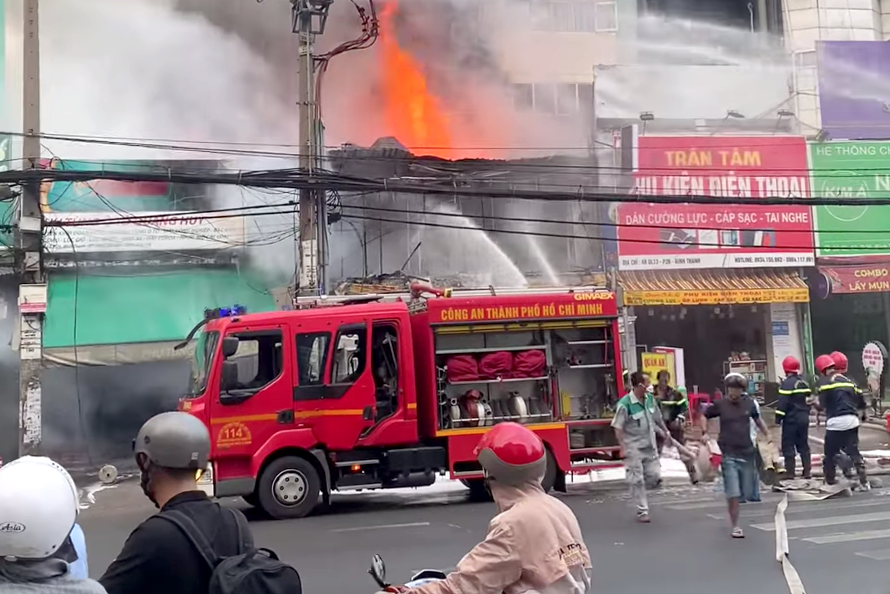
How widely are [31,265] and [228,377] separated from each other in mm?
5392

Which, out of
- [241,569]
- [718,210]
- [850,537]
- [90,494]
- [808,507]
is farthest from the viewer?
[718,210]

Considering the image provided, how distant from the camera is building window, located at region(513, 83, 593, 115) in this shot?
82.1ft

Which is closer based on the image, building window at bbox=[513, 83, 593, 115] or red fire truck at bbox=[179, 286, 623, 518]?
red fire truck at bbox=[179, 286, 623, 518]

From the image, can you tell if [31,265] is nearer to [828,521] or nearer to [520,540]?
[828,521]

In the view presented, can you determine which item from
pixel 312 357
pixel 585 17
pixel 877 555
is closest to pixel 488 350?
pixel 312 357

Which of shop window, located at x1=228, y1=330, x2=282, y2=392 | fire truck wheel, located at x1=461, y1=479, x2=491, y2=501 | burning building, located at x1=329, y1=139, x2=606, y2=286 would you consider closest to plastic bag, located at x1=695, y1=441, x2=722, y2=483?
fire truck wheel, located at x1=461, y1=479, x2=491, y2=501

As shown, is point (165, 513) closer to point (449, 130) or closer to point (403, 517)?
point (403, 517)

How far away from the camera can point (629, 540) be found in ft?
28.5

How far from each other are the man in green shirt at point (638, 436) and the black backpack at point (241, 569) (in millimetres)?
7648

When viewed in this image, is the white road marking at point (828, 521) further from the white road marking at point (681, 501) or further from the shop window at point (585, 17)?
the shop window at point (585, 17)

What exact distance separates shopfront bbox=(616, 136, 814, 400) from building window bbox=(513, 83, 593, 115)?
2738mm

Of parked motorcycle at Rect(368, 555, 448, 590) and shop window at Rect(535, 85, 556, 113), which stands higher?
shop window at Rect(535, 85, 556, 113)

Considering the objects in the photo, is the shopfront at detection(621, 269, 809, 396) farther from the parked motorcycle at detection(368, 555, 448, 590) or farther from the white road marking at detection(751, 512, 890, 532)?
the parked motorcycle at detection(368, 555, 448, 590)

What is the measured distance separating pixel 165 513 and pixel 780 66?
85.3 ft
